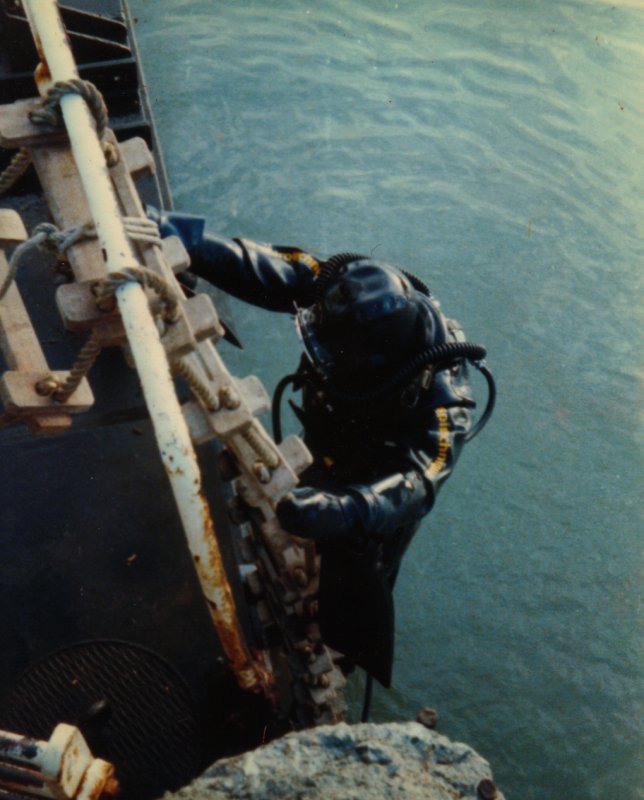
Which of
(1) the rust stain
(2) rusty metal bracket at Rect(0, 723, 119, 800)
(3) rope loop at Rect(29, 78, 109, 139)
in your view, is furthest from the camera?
(3) rope loop at Rect(29, 78, 109, 139)

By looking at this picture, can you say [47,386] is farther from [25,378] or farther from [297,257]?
[297,257]

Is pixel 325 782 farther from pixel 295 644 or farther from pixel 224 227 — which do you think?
pixel 224 227

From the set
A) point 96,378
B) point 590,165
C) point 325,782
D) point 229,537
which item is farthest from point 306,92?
point 325,782

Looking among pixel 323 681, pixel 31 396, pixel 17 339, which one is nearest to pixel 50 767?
pixel 31 396

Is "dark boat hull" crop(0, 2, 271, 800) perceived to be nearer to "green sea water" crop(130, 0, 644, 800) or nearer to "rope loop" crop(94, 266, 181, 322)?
"green sea water" crop(130, 0, 644, 800)

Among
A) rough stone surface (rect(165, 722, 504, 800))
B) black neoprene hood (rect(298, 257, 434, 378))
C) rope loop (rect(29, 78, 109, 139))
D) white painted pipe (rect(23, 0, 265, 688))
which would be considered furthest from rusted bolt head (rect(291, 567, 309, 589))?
rope loop (rect(29, 78, 109, 139))

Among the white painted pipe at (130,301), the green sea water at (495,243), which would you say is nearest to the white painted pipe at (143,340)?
the white painted pipe at (130,301)

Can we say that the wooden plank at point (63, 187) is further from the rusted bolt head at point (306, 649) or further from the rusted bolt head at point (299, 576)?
the rusted bolt head at point (306, 649)
